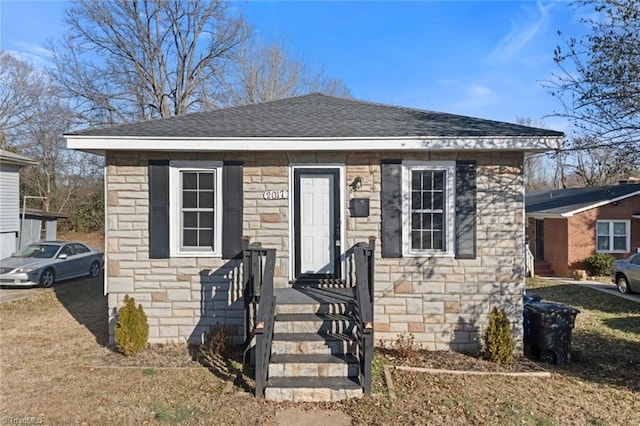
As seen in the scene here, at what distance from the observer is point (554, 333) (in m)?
6.45

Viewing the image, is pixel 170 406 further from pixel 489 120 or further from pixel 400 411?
pixel 489 120

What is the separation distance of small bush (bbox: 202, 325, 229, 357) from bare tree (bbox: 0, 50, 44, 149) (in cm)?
2473

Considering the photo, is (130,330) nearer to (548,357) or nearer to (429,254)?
(429,254)

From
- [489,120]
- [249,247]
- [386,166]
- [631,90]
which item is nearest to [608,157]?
[631,90]

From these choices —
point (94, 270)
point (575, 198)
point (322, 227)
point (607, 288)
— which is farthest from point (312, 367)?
point (575, 198)

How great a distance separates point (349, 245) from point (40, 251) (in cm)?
1153

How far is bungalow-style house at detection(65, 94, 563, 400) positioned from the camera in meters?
6.80

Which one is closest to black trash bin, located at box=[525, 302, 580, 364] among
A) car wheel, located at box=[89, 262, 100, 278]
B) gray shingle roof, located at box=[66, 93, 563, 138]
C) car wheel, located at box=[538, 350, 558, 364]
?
car wheel, located at box=[538, 350, 558, 364]

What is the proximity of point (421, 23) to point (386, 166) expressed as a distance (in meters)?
5.52

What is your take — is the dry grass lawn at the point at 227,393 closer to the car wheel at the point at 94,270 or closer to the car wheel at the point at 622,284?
the car wheel at the point at 622,284

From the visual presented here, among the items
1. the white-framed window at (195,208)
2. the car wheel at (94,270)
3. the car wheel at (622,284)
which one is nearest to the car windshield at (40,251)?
the car wheel at (94,270)

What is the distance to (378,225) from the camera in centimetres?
692

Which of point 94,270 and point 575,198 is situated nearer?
point 94,270

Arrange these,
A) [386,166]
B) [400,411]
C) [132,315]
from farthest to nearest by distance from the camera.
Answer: [386,166] < [132,315] < [400,411]
